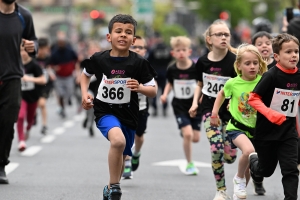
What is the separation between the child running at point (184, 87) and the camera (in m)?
12.0

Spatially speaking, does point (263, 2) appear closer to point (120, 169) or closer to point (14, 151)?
point (14, 151)

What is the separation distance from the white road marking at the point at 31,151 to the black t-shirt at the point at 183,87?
2684 mm

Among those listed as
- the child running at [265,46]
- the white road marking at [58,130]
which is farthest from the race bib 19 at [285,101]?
the white road marking at [58,130]

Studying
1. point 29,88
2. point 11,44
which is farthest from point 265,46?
point 29,88

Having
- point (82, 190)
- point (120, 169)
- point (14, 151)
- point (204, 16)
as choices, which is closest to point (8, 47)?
point (82, 190)

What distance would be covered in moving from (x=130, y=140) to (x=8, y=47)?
2.33 m

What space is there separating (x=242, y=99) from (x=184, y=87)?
3.64 m

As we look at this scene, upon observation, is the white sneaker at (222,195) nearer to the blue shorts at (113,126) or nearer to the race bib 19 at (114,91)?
the blue shorts at (113,126)

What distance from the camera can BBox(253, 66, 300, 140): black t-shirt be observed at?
779cm

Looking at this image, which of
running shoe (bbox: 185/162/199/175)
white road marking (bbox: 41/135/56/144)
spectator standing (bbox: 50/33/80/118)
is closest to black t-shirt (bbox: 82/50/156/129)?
running shoe (bbox: 185/162/199/175)

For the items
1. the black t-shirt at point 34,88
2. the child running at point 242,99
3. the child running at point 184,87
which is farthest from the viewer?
the black t-shirt at point 34,88

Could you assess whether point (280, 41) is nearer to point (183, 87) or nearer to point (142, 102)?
point (142, 102)

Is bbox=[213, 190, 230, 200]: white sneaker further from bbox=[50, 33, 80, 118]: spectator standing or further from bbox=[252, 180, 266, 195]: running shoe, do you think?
bbox=[50, 33, 80, 118]: spectator standing

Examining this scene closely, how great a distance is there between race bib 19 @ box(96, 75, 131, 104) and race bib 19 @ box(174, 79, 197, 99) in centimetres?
406
